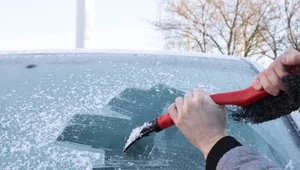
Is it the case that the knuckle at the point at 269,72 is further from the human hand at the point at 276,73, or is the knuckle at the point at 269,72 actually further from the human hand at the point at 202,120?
the human hand at the point at 202,120

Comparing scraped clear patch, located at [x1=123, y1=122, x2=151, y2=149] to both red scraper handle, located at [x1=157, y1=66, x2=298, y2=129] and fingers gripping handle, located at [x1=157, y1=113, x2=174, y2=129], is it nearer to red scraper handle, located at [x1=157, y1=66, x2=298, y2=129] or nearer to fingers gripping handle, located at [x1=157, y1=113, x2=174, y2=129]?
fingers gripping handle, located at [x1=157, y1=113, x2=174, y2=129]

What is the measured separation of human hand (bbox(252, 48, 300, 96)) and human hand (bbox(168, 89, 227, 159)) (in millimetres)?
116

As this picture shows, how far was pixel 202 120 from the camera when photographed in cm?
108

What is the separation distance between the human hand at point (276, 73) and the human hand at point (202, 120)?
116 millimetres

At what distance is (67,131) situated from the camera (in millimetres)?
1448

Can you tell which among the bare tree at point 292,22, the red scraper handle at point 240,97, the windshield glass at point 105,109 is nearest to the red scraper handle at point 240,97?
the red scraper handle at point 240,97

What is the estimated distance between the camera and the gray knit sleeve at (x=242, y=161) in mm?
975

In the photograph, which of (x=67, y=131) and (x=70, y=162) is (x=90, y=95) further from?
(x=70, y=162)

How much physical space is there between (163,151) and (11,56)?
772mm

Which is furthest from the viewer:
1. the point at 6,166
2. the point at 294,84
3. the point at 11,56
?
the point at 11,56

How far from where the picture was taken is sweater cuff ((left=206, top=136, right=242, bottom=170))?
1.03 metres

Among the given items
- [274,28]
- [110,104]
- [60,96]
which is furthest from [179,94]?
[274,28]

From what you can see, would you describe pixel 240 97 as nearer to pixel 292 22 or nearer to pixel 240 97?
pixel 240 97

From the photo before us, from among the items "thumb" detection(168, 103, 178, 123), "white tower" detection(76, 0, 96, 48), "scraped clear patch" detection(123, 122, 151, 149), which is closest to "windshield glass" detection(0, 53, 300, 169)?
"scraped clear patch" detection(123, 122, 151, 149)
